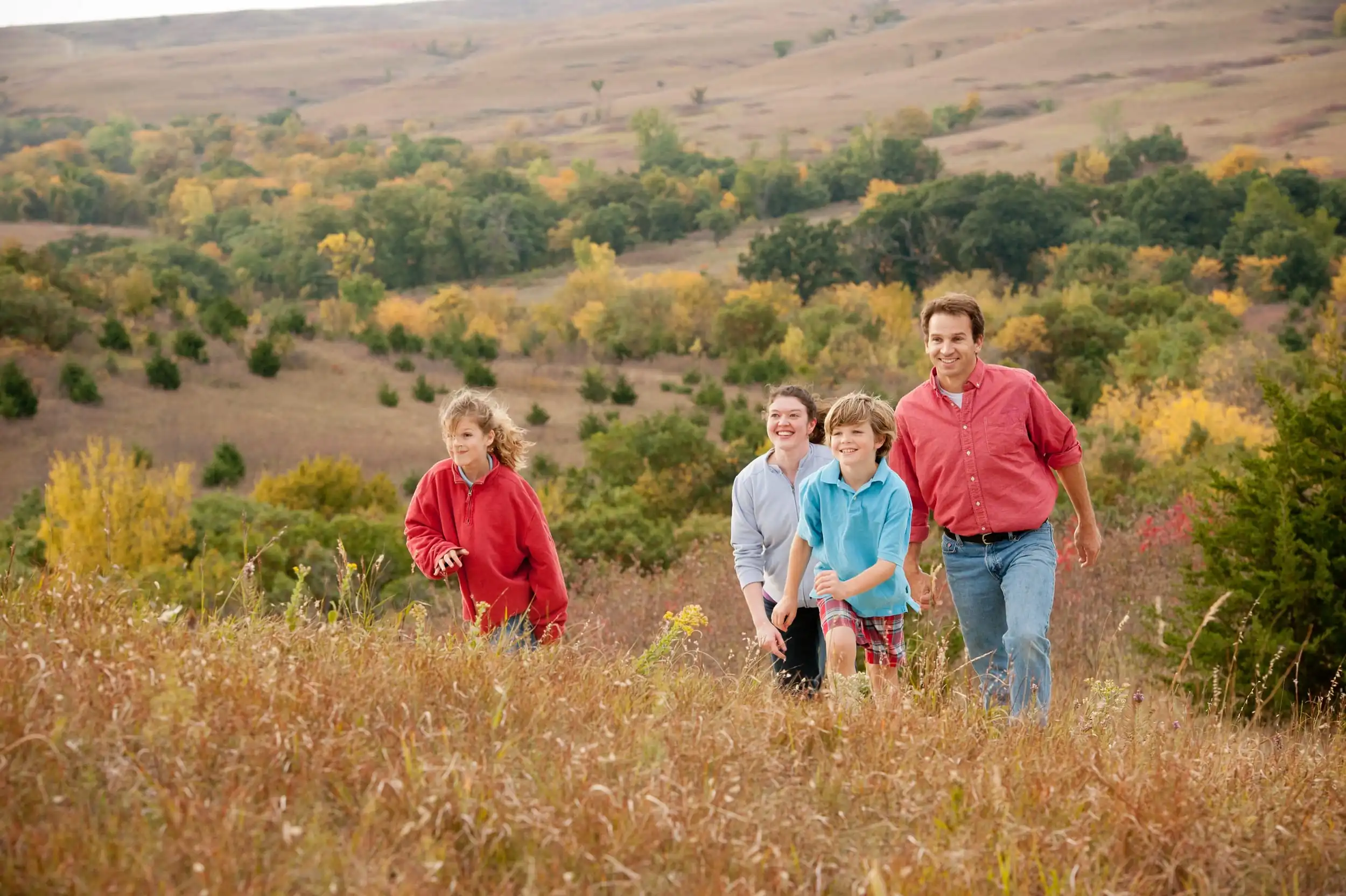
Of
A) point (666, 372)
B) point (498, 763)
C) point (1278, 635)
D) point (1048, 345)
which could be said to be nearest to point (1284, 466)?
point (1278, 635)

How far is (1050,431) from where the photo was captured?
390cm

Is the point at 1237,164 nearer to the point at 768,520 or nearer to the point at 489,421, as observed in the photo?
the point at 768,520

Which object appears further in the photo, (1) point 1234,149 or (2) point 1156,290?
(1) point 1234,149

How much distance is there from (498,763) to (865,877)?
2.42 feet

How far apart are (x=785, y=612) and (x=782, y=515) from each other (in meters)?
0.40

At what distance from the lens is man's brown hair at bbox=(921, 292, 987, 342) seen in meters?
3.91

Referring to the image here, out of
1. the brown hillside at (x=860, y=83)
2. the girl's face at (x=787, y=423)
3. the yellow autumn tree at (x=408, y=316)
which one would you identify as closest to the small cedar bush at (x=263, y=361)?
the yellow autumn tree at (x=408, y=316)

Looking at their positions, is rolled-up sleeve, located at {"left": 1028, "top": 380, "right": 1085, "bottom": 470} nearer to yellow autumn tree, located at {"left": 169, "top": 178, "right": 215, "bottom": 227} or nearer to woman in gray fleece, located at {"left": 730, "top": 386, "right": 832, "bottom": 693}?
woman in gray fleece, located at {"left": 730, "top": 386, "right": 832, "bottom": 693}

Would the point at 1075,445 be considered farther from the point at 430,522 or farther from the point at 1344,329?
the point at 1344,329

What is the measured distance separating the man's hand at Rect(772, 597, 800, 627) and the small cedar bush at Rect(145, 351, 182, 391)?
96.5 feet

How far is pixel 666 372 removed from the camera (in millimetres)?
41656

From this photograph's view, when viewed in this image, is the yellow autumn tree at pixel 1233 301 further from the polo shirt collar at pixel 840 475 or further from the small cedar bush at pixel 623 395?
the polo shirt collar at pixel 840 475

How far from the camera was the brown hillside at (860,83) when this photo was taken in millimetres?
104188

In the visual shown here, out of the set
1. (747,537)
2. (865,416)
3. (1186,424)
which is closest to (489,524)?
(747,537)
